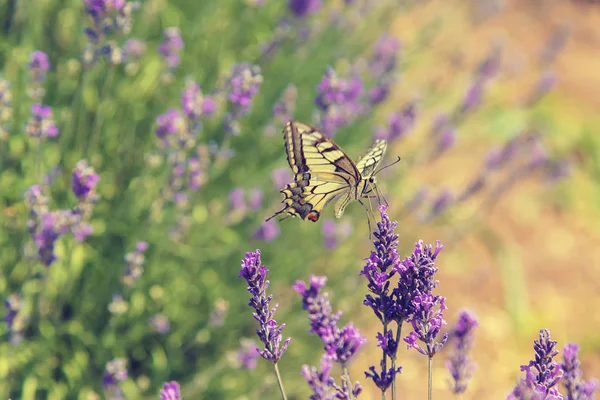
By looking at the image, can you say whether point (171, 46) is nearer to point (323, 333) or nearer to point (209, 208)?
point (209, 208)

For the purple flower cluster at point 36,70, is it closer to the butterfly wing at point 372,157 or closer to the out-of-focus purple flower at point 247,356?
the butterfly wing at point 372,157

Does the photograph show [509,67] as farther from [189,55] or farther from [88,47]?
[88,47]

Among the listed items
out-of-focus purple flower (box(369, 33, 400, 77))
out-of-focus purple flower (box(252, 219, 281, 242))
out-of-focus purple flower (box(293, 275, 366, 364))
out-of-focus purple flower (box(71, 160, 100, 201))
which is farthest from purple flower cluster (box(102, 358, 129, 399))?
out-of-focus purple flower (box(369, 33, 400, 77))

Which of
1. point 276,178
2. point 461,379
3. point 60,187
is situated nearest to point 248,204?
point 276,178

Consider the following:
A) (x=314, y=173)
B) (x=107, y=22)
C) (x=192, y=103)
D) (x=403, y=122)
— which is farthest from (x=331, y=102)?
(x=107, y=22)

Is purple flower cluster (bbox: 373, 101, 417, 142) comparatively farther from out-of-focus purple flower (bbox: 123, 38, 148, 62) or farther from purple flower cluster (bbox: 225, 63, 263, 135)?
out-of-focus purple flower (bbox: 123, 38, 148, 62)

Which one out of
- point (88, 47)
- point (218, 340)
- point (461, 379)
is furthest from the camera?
point (218, 340)

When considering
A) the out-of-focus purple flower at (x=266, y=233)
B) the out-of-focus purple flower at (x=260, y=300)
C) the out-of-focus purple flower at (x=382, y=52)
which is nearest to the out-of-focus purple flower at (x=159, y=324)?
the out-of-focus purple flower at (x=266, y=233)
